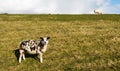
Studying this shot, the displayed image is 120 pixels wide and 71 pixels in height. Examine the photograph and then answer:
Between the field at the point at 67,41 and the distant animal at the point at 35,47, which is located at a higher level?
the distant animal at the point at 35,47

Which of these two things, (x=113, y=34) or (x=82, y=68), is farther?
(x=113, y=34)

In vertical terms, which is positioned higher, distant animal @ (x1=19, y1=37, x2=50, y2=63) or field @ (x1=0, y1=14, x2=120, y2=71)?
distant animal @ (x1=19, y1=37, x2=50, y2=63)

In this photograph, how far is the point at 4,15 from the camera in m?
57.8

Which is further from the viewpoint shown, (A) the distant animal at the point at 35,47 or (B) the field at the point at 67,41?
(A) the distant animal at the point at 35,47

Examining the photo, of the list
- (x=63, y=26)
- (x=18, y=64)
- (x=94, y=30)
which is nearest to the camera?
(x=18, y=64)

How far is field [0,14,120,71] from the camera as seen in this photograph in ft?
92.7

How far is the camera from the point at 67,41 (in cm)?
3578

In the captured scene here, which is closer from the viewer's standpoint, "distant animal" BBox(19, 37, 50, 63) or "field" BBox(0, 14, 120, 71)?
"field" BBox(0, 14, 120, 71)

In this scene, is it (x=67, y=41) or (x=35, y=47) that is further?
(x=67, y=41)

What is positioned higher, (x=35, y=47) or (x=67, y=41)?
(x=35, y=47)

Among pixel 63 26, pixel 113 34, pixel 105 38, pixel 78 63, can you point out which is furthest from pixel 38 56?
pixel 63 26

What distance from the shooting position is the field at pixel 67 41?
28.3 m

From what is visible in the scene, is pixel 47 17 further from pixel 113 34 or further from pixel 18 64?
pixel 18 64

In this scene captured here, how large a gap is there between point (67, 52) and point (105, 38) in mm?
6057
